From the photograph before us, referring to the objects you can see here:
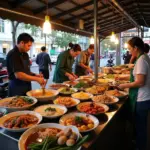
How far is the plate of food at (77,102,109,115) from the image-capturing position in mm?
2059

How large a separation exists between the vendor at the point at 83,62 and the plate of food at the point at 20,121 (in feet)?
10.6

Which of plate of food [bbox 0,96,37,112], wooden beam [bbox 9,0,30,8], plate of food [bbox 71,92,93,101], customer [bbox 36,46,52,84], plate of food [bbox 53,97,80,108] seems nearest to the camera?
plate of food [bbox 0,96,37,112]

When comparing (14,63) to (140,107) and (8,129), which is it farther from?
(140,107)

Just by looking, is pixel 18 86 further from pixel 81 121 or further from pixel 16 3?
pixel 16 3

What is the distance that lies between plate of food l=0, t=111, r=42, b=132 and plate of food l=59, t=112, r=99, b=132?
0.86 ft

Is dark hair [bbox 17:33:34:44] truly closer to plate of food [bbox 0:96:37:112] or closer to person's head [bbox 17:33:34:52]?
person's head [bbox 17:33:34:52]

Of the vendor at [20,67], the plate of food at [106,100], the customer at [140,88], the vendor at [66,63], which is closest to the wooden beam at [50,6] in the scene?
the vendor at [66,63]

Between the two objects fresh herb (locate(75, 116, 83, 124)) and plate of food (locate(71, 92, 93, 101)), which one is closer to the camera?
fresh herb (locate(75, 116, 83, 124))

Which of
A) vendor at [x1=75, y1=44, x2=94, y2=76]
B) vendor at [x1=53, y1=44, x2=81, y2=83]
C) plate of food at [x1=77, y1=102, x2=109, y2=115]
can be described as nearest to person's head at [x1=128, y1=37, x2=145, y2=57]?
plate of food at [x1=77, y1=102, x2=109, y2=115]

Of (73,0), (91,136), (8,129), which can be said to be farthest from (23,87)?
(73,0)

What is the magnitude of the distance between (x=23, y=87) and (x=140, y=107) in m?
1.80

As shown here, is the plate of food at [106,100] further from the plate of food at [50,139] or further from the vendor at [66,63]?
the vendor at [66,63]

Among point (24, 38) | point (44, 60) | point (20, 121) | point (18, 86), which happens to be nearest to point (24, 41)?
point (24, 38)

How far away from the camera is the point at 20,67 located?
272cm
